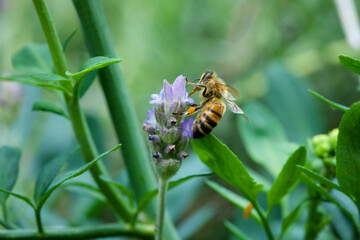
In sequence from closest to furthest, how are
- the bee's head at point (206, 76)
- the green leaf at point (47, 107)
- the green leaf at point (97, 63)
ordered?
the green leaf at point (97, 63) → the green leaf at point (47, 107) → the bee's head at point (206, 76)

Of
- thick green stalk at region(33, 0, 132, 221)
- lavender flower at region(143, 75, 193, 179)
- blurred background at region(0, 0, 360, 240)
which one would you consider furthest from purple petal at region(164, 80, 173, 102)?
blurred background at region(0, 0, 360, 240)

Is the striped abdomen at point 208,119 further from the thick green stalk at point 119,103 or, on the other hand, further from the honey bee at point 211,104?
the thick green stalk at point 119,103

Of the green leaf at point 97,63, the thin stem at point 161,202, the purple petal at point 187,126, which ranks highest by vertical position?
the green leaf at point 97,63

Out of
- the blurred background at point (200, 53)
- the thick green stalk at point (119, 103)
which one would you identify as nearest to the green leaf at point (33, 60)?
the thick green stalk at point (119, 103)

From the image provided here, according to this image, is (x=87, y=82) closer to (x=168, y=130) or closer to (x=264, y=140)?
(x=168, y=130)

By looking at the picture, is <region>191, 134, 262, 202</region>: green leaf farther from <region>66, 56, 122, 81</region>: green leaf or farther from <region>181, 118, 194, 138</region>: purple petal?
<region>66, 56, 122, 81</region>: green leaf

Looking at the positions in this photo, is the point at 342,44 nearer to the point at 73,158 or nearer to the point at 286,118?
the point at 286,118

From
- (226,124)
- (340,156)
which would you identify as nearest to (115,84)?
(340,156)
